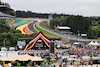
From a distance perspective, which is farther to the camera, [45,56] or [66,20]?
[66,20]

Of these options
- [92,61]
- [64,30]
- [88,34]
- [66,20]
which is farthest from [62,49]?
[66,20]

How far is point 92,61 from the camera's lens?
29703 millimetres

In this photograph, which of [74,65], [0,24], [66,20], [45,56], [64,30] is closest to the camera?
[74,65]

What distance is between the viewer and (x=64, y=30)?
297 feet

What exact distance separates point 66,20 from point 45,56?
2654 inches

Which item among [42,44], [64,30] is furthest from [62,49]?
[64,30]

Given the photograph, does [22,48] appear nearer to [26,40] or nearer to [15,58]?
[26,40]

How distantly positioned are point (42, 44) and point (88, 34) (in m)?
31.8

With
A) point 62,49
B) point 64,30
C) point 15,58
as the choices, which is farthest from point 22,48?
point 64,30

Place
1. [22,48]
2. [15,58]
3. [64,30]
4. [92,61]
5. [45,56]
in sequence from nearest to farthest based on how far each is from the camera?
1. [15,58]
2. [92,61]
3. [45,56]
4. [22,48]
5. [64,30]

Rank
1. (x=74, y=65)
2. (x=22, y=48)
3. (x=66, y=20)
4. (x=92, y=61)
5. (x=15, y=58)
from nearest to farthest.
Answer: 1. (x=15, y=58)
2. (x=74, y=65)
3. (x=92, y=61)
4. (x=22, y=48)
5. (x=66, y=20)

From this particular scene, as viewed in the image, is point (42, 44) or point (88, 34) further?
point (88, 34)

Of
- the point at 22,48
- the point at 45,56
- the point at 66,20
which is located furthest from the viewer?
the point at 66,20

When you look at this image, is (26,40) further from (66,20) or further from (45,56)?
(66,20)
